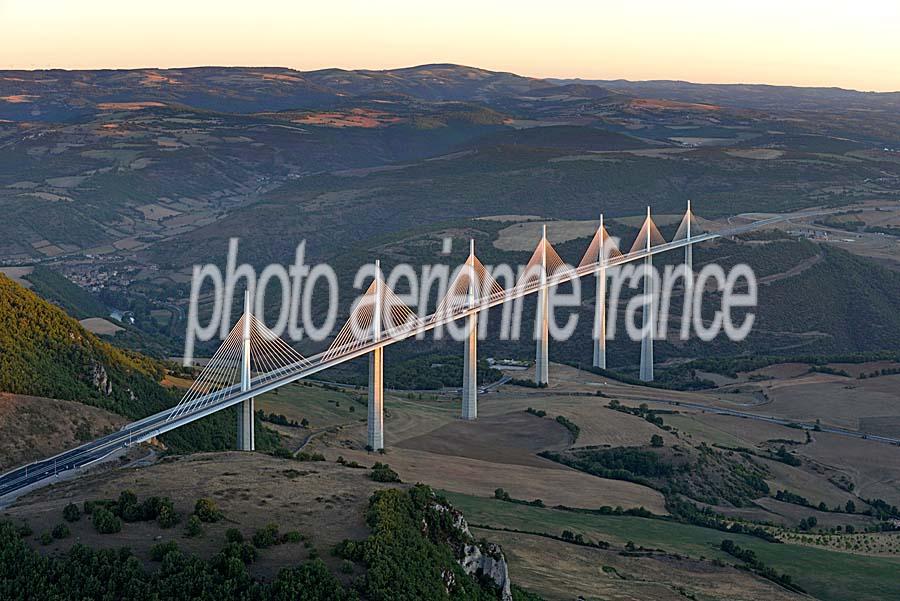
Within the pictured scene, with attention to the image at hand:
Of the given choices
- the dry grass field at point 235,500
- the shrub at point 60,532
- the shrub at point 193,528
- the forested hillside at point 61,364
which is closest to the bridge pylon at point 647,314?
the forested hillside at point 61,364

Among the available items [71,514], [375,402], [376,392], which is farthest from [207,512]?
[376,392]

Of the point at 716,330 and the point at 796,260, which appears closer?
the point at 716,330

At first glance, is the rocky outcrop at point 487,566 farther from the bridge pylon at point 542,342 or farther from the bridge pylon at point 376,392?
the bridge pylon at point 542,342

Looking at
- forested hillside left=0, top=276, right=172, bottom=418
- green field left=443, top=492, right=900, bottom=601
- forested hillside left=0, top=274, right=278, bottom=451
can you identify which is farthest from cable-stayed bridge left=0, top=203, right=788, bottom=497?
green field left=443, top=492, right=900, bottom=601

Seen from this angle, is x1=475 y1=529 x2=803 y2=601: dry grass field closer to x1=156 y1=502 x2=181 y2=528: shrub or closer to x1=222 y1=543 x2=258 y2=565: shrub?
x1=222 y1=543 x2=258 y2=565: shrub

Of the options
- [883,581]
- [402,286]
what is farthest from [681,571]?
[402,286]

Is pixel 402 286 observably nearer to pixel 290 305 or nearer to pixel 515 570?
pixel 290 305
